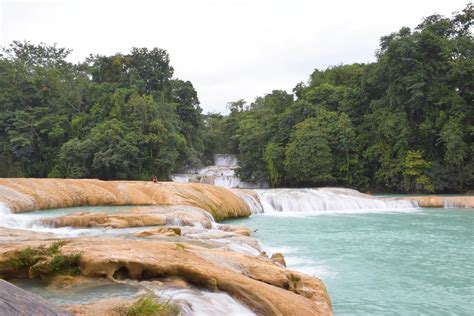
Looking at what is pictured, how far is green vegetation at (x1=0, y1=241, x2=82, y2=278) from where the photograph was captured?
239 inches

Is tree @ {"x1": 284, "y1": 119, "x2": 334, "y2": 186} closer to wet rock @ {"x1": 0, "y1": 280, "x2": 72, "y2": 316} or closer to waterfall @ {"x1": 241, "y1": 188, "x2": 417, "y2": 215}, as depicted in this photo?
waterfall @ {"x1": 241, "y1": 188, "x2": 417, "y2": 215}

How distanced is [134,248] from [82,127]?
36.0 m

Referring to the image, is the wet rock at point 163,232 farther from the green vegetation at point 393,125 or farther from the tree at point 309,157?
the tree at point 309,157

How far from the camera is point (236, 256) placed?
24.5 feet

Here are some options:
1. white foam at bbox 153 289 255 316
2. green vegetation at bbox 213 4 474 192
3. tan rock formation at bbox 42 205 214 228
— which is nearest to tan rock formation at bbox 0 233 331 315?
white foam at bbox 153 289 255 316

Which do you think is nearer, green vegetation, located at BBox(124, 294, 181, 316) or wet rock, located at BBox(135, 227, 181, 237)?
green vegetation, located at BBox(124, 294, 181, 316)

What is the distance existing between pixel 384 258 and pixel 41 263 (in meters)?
9.08

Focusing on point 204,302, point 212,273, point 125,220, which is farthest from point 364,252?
point 204,302

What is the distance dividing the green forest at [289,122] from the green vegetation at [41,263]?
29136 mm

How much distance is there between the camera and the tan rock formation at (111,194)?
58.5 feet

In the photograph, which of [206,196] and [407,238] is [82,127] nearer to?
[206,196]

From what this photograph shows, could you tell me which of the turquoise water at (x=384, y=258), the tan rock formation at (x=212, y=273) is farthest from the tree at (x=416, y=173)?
the tan rock formation at (x=212, y=273)

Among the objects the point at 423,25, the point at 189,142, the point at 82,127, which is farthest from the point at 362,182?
the point at 82,127

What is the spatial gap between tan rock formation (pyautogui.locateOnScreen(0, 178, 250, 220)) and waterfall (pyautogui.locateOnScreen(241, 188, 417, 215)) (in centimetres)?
434
